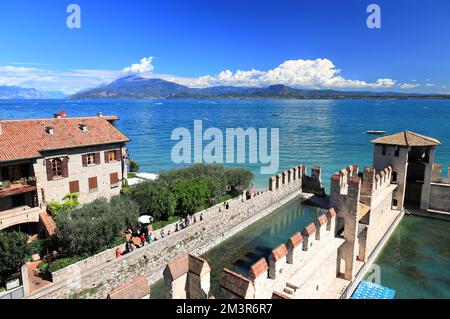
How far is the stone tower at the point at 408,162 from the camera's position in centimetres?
2503

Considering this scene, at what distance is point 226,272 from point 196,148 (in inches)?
2475

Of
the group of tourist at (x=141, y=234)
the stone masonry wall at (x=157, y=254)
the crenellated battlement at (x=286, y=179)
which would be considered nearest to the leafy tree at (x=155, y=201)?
the group of tourist at (x=141, y=234)

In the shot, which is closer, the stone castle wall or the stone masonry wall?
the stone masonry wall

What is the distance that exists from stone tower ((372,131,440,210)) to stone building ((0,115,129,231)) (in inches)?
830

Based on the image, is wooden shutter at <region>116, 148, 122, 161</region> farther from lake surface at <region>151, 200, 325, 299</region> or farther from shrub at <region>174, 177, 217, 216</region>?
lake surface at <region>151, 200, 325, 299</region>

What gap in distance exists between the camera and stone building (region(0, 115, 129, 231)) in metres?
19.8

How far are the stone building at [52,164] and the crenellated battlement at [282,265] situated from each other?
1679cm

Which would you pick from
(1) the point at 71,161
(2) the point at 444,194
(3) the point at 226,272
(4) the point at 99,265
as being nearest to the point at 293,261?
(3) the point at 226,272

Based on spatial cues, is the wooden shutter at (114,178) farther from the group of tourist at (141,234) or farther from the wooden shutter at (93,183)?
the group of tourist at (141,234)

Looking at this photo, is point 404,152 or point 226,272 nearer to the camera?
point 226,272

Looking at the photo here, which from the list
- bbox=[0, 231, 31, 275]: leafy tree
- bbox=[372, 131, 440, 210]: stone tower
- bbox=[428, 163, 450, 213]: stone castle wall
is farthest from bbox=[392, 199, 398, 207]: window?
bbox=[0, 231, 31, 275]: leafy tree
